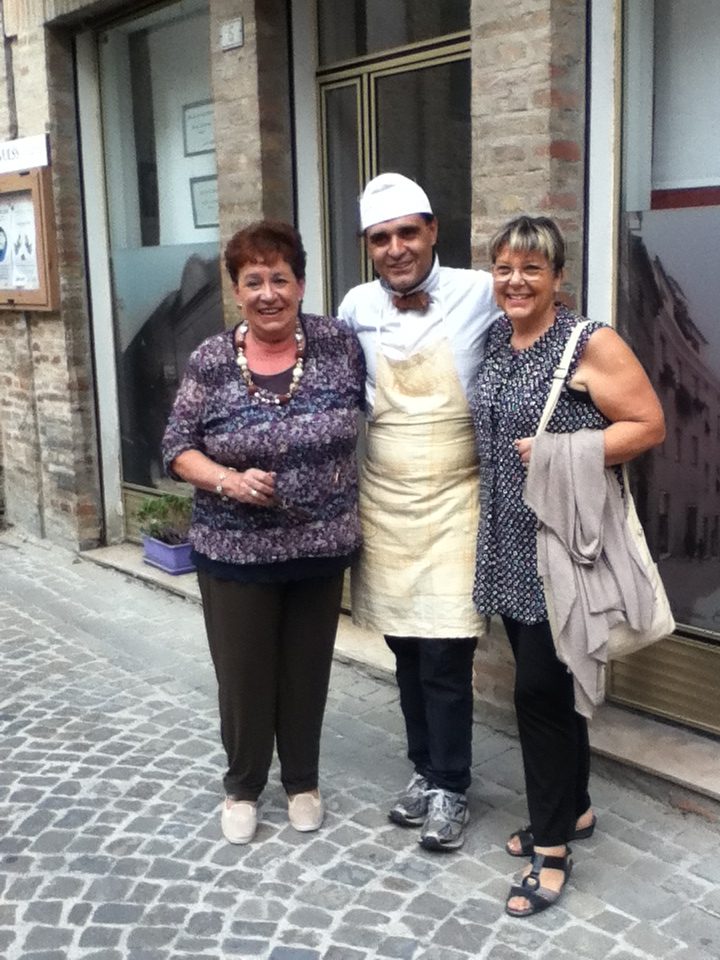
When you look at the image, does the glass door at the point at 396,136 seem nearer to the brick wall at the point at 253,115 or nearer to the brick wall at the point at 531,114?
the brick wall at the point at 253,115

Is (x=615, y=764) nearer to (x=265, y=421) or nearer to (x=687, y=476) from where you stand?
(x=687, y=476)

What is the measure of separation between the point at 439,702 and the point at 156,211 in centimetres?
453

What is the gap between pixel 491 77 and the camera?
4.22 m

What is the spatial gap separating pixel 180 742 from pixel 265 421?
1.78 metres

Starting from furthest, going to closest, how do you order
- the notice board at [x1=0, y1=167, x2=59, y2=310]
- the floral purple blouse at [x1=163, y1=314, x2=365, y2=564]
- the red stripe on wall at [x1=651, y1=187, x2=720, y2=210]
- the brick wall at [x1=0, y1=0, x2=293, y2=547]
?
1. the notice board at [x1=0, y1=167, x2=59, y2=310]
2. the brick wall at [x1=0, y1=0, x2=293, y2=547]
3. the red stripe on wall at [x1=651, y1=187, x2=720, y2=210]
4. the floral purple blouse at [x1=163, y1=314, x2=365, y2=564]

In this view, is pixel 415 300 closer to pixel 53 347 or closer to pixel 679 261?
pixel 679 261

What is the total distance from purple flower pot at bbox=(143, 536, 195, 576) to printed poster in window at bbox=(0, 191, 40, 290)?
1.98m

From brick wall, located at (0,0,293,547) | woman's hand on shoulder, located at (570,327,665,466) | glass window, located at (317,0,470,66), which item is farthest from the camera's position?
brick wall, located at (0,0,293,547)

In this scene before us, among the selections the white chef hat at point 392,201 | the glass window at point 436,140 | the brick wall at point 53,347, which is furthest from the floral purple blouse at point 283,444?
the brick wall at point 53,347

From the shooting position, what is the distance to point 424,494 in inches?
135

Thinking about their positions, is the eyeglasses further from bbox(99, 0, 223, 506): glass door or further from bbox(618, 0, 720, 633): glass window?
bbox(99, 0, 223, 506): glass door

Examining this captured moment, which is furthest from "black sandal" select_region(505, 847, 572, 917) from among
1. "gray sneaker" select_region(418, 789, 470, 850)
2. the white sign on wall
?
the white sign on wall

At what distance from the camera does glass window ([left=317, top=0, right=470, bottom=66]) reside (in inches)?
196

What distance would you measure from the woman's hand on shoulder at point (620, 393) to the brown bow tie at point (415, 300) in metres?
0.62
